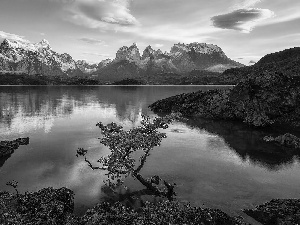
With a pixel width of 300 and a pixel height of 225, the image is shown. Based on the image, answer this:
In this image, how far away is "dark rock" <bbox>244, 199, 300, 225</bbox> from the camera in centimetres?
3284

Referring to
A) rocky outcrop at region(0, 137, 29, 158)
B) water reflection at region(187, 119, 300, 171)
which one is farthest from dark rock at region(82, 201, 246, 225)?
rocky outcrop at region(0, 137, 29, 158)

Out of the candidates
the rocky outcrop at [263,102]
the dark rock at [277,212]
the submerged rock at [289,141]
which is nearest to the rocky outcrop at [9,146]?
the dark rock at [277,212]

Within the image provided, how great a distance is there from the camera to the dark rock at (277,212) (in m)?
32.8

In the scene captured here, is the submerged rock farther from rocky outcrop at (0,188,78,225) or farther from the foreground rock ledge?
rocky outcrop at (0,188,78,225)

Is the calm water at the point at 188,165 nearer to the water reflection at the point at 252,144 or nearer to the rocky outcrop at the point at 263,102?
the water reflection at the point at 252,144

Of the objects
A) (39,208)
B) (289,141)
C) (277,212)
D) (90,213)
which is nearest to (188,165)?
(277,212)

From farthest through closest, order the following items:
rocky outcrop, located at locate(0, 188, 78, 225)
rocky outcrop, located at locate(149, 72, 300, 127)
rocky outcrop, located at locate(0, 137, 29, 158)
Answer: rocky outcrop, located at locate(149, 72, 300, 127)
rocky outcrop, located at locate(0, 137, 29, 158)
rocky outcrop, located at locate(0, 188, 78, 225)

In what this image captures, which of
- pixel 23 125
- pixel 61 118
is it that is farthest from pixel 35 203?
pixel 61 118

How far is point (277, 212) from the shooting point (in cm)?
3500

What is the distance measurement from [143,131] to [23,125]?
65453mm

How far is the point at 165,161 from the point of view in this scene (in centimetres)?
5831

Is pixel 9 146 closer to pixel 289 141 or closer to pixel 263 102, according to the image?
pixel 289 141

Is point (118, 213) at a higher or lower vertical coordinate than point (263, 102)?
lower

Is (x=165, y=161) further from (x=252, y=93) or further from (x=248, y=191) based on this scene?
(x=252, y=93)
